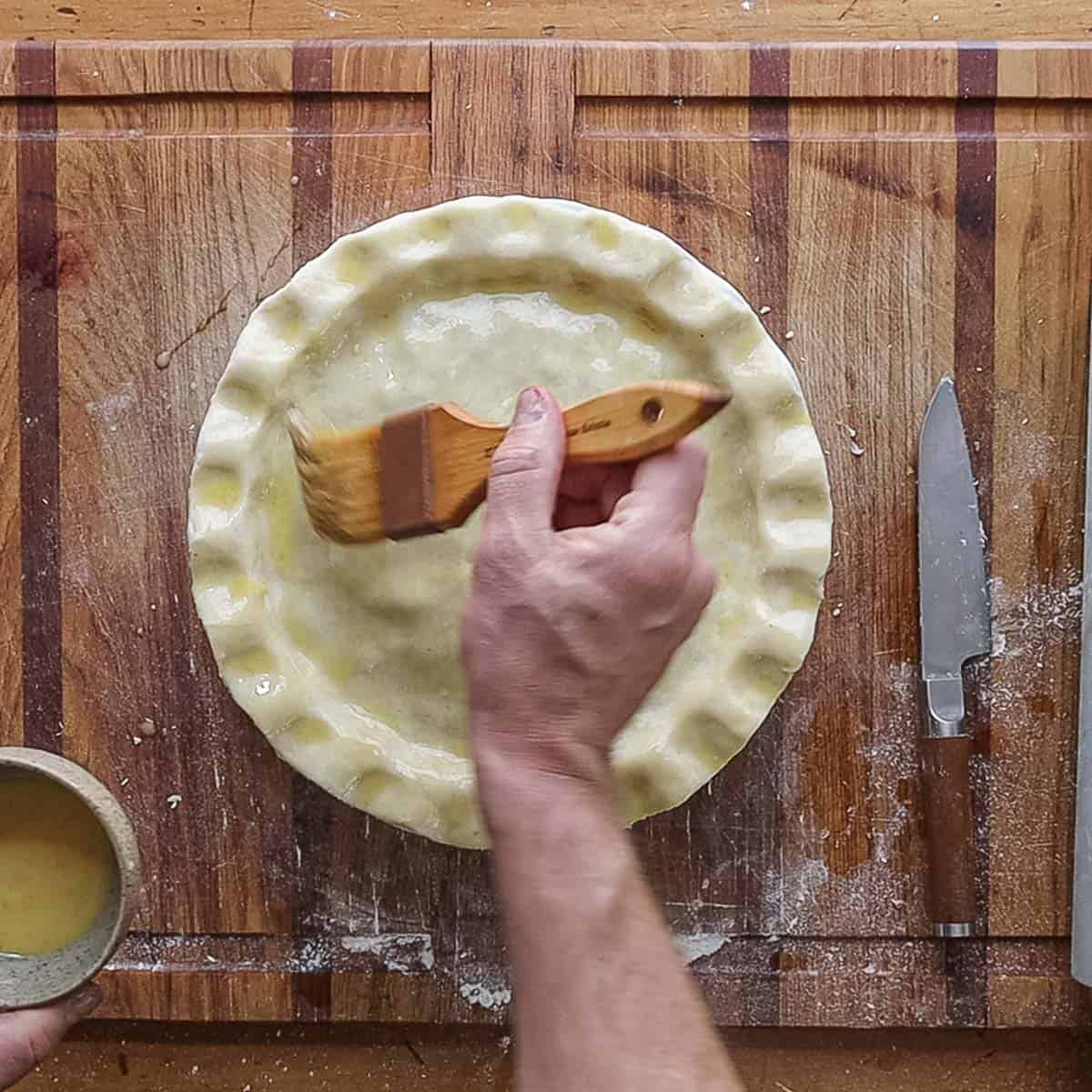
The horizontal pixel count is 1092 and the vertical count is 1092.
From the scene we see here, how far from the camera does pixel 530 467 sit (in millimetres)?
796

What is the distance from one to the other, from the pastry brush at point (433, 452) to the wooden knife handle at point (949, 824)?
0.43m

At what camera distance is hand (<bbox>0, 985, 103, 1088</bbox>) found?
103cm

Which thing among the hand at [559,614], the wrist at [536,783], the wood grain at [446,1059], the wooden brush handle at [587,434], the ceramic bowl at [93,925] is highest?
the wooden brush handle at [587,434]

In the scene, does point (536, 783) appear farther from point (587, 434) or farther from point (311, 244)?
point (311, 244)

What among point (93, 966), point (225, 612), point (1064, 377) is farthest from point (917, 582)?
point (93, 966)

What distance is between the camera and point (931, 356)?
1167 mm

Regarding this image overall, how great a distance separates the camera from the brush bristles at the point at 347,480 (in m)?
0.94

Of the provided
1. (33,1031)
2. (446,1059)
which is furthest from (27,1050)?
(446,1059)

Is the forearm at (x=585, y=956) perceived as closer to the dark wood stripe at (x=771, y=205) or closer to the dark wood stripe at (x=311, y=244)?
the dark wood stripe at (x=311, y=244)

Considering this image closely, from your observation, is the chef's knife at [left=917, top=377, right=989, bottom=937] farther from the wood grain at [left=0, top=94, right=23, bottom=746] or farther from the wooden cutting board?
the wood grain at [left=0, top=94, right=23, bottom=746]

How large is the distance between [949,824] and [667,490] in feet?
1.70

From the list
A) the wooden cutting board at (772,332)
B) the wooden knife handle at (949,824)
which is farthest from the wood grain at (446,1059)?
the wooden knife handle at (949,824)

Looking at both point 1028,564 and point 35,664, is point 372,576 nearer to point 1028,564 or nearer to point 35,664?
point 35,664

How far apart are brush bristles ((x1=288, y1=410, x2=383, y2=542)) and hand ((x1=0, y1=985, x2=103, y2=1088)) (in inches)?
17.6
